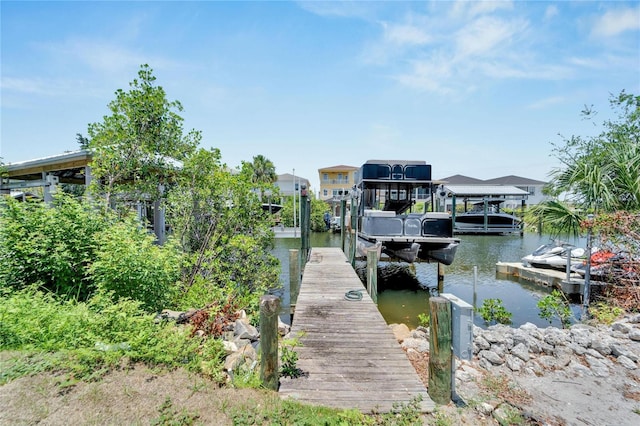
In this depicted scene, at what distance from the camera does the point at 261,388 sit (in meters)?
3.01

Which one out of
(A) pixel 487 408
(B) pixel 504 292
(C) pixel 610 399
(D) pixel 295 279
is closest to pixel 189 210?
(D) pixel 295 279

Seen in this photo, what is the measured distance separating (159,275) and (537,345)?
19.5 feet

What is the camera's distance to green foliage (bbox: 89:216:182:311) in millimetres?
4066

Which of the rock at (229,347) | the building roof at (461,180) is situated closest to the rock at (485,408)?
the rock at (229,347)

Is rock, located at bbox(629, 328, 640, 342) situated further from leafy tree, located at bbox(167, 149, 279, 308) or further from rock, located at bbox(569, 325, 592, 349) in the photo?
leafy tree, located at bbox(167, 149, 279, 308)

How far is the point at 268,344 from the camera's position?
10.0ft

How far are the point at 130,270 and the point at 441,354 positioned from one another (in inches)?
160

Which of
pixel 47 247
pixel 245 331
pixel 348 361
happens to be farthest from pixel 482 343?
pixel 47 247

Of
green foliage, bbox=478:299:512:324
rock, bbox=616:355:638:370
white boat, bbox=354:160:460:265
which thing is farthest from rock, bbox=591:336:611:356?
white boat, bbox=354:160:460:265

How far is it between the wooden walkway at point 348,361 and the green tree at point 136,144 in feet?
15.7

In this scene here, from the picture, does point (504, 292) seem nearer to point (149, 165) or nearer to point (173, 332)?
point (173, 332)

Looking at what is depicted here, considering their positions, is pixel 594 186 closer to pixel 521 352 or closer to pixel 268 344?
pixel 521 352

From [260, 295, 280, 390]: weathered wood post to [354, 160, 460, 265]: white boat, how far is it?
7.22 meters

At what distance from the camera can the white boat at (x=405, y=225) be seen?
33.1 ft
